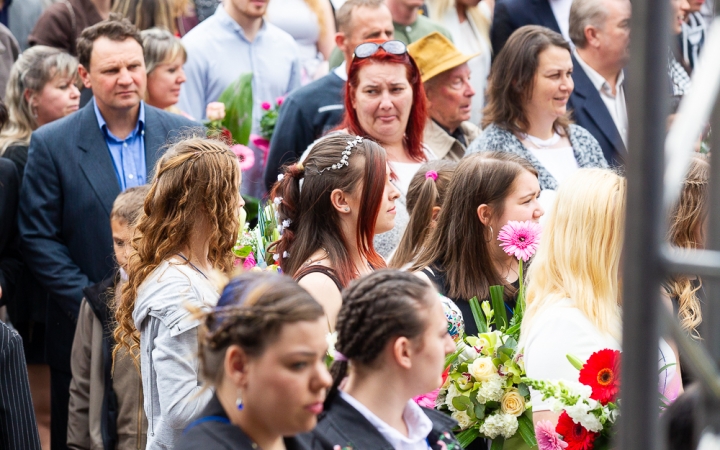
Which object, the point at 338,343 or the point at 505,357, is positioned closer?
the point at 338,343

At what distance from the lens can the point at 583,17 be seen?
6500 mm

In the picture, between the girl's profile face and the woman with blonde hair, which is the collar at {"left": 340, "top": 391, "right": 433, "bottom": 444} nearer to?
the girl's profile face

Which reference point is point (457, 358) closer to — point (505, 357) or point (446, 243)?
point (505, 357)

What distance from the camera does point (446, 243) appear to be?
4289 mm

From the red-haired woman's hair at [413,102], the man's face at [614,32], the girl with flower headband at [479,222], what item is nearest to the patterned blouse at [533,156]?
the red-haired woman's hair at [413,102]

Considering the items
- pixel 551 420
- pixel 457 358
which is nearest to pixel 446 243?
pixel 457 358

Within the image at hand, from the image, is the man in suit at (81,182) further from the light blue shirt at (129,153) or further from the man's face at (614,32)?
the man's face at (614,32)

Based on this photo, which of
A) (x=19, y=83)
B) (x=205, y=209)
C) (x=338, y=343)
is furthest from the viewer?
(x=19, y=83)

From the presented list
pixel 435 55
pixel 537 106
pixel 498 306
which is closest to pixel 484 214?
pixel 498 306

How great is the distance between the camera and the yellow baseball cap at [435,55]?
625 cm

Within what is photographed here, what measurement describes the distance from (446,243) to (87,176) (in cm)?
206

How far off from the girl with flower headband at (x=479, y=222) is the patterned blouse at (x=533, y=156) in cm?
93

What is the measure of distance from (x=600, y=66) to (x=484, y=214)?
105 inches

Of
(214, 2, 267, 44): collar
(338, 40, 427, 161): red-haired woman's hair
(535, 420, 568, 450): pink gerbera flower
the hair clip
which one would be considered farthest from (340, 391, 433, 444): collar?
(214, 2, 267, 44): collar
